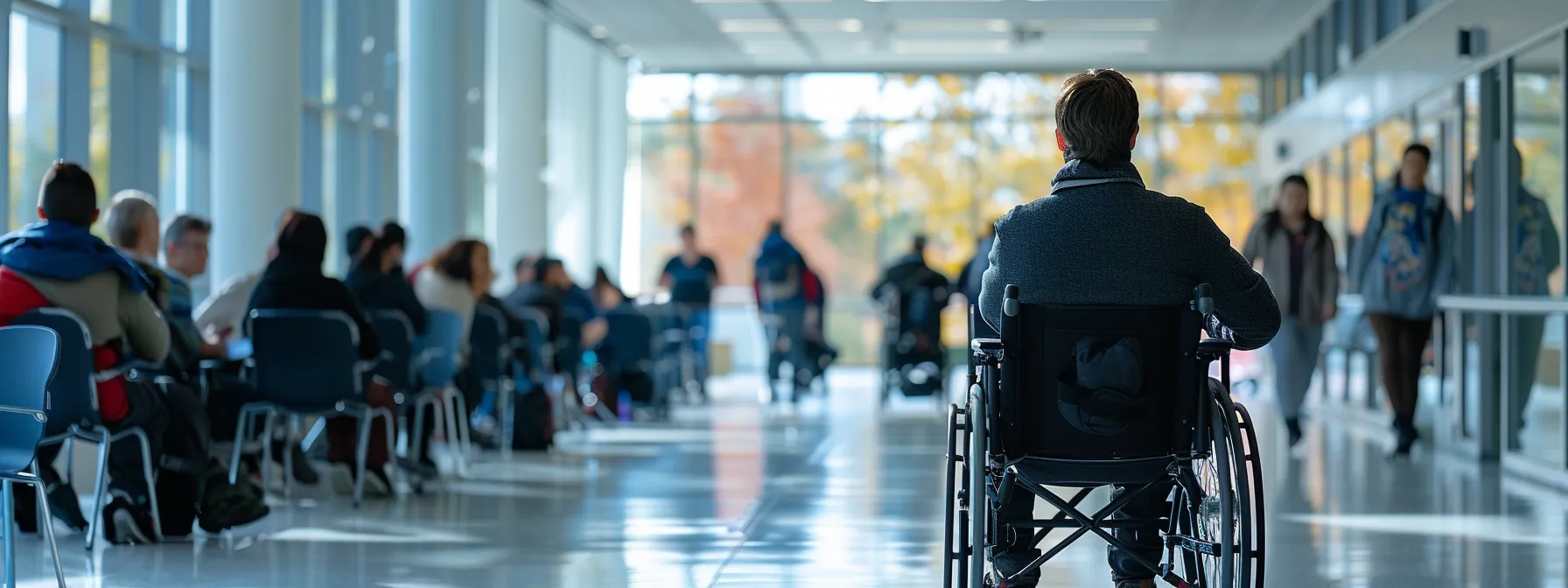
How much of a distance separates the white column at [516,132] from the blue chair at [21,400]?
11042mm

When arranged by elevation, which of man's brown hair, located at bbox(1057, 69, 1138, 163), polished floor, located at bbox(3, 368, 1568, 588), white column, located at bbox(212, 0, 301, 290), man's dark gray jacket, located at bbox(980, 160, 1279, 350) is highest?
white column, located at bbox(212, 0, 301, 290)

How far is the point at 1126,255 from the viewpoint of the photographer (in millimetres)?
3387

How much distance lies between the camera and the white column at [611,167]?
18.6m

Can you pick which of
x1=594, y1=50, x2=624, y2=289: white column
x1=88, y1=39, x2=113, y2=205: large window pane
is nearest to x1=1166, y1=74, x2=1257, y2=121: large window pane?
x1=594, y1=50, x2=624, y2=289: white column

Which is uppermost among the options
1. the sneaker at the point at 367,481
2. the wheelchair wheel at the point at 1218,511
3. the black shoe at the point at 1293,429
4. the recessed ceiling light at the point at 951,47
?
the recessed ceiling light at the point at 951,47

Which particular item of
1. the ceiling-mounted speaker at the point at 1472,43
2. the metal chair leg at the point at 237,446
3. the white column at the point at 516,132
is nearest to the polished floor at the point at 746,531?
the metal chair leg at the point at 237,446

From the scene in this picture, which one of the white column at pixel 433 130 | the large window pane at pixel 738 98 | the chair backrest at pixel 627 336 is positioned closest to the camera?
the chair backrest at pixel 627 336

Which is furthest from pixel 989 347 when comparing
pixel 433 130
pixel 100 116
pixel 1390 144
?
pixel 433 130

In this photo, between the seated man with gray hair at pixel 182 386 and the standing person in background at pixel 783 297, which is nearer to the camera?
the seated man with gray hair at pixel 182 386

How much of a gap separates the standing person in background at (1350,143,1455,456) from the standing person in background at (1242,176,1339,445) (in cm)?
32

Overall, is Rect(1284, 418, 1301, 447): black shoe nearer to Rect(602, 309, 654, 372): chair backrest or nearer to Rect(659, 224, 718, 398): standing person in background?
Rect(602, 309, 654, 372): chair backrest

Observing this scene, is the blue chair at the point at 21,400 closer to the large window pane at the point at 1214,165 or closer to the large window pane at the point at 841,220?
the large window pane at the point at 841,220

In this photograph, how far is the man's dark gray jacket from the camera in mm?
3383

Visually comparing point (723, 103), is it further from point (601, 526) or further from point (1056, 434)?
point (1056, 434)
